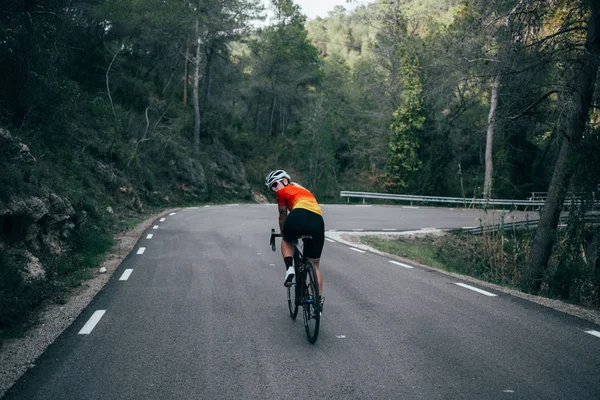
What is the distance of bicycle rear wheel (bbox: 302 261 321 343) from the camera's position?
5088mm

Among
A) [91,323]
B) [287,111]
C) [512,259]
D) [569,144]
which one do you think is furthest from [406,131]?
[91,323]

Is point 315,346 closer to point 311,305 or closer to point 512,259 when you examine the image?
point 311,305

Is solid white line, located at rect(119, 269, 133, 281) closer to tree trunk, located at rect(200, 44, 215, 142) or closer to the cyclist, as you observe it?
the cyclist

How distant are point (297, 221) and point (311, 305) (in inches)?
39.5

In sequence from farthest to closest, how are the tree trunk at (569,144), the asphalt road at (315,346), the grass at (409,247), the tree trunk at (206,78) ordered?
1. the tree trunk at (206,78)
2. the grass at (409,247)
3. the tree trunk at (569,144)
4. the asphalt road at (315,346)

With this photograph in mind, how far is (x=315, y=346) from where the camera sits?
515cm

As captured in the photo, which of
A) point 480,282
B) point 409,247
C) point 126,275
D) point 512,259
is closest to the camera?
point 126,275

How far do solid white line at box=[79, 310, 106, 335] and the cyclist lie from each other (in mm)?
2451

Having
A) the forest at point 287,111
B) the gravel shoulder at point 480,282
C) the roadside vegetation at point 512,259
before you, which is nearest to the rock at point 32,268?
the forest at point 287,111

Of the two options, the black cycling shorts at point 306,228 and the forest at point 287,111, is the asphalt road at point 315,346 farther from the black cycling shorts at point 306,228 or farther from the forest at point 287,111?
the forest at point 287,111

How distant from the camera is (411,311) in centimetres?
660

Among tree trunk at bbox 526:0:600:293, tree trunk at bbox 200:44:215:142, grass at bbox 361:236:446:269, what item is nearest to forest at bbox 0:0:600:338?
tree trunk at bbox 526:0:600:293

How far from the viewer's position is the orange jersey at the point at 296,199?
17.9 ft

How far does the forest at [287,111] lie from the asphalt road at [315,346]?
5.70 feet
